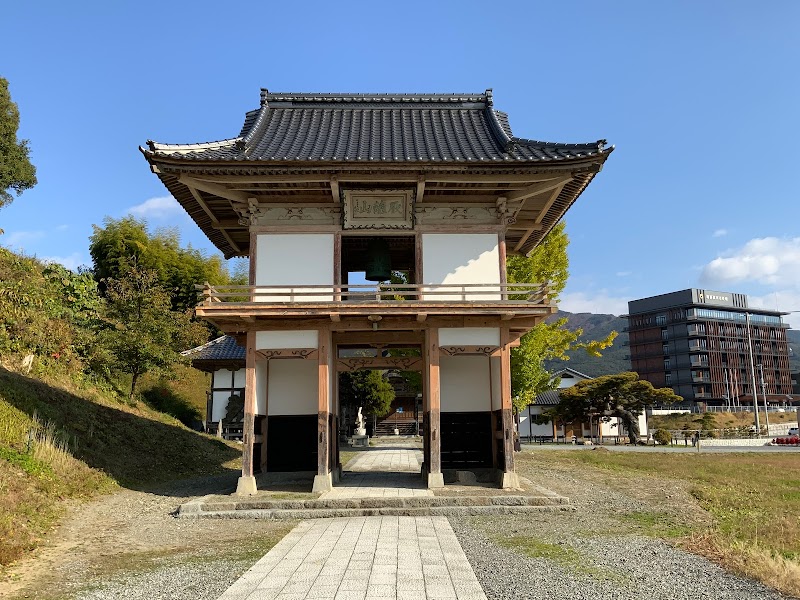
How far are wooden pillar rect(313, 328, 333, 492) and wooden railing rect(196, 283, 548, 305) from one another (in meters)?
1.06

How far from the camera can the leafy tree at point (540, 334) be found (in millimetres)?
25109

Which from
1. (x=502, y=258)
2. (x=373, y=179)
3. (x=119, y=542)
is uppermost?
(x=373, y=179)

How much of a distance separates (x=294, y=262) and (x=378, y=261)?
2427mm

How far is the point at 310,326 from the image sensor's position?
14.6 metres

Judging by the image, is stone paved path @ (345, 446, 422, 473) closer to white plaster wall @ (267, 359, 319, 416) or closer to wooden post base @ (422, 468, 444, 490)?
white plaster wall @ (267, 359, 319, 416)

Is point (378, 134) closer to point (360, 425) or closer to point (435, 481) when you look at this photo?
point (435, 481)

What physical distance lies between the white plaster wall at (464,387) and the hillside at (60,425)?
28.8ft

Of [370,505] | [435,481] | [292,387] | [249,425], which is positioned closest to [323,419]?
[249,425]

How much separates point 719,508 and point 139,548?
1195 cm

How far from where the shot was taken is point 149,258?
4447 centimetres

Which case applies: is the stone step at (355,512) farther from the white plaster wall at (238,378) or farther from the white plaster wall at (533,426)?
the white plaster wall at (533,426)

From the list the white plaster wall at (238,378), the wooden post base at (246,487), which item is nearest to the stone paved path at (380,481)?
the wooden post base at (246,487)

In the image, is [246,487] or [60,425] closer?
[246,487]

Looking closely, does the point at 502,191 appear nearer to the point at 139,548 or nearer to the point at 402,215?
the point at 402,215
